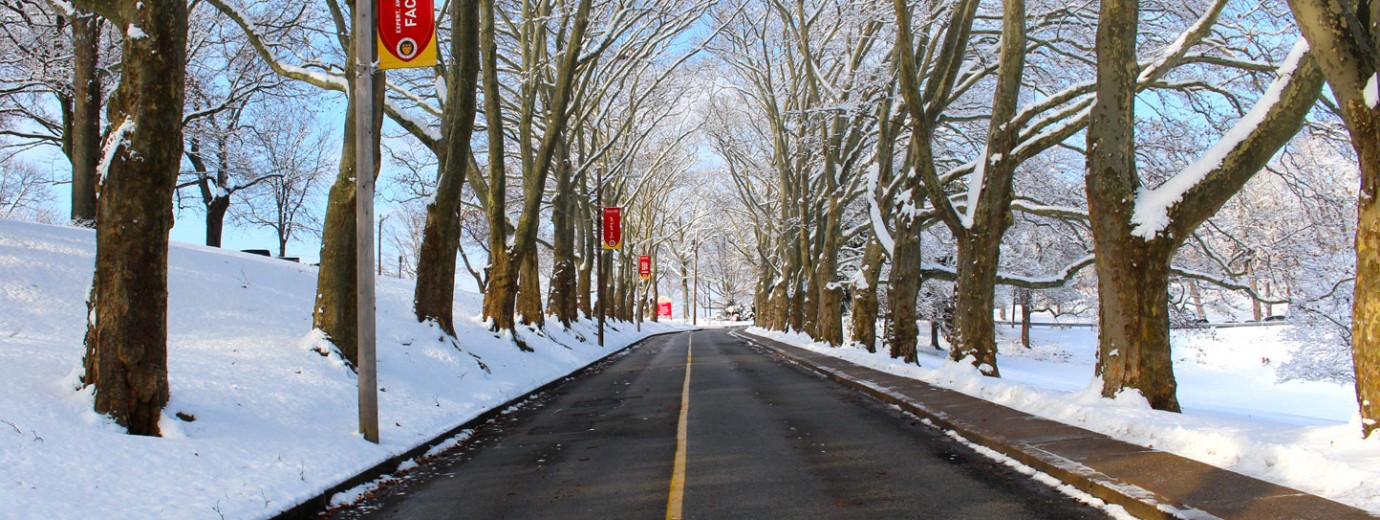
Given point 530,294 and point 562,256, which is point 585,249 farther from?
point 530,294

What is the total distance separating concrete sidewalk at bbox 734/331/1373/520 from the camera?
5.61 metres

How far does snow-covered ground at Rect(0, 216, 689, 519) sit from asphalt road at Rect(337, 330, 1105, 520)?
90cm

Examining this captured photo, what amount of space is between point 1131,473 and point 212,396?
28.0 feet

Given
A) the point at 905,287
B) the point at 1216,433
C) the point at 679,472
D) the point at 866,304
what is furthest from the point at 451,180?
the point at 866,304

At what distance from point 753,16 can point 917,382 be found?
1904 centimetres

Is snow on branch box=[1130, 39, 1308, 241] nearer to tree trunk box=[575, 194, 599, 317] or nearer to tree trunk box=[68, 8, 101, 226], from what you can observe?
tree trunk box=[68, 8, 101, 226]

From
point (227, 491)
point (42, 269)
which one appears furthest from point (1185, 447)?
point (42, 269)

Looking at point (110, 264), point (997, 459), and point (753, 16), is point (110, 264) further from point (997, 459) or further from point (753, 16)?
point (753, 16)

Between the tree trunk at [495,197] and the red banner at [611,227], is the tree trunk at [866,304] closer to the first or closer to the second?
the red banner at [611,227]

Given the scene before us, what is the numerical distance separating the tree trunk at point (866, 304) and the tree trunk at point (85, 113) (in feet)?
65.1

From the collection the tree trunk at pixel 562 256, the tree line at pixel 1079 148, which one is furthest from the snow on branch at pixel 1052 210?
the tree trunk at pixel 562 256

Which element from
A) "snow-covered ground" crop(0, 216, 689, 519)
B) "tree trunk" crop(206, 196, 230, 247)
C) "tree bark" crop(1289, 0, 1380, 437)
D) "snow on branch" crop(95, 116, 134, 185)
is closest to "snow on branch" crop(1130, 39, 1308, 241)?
"tree bark" crop(1289, 0, 1380, 437)

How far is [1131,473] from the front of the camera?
6945mm

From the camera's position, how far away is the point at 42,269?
41.2 feet
